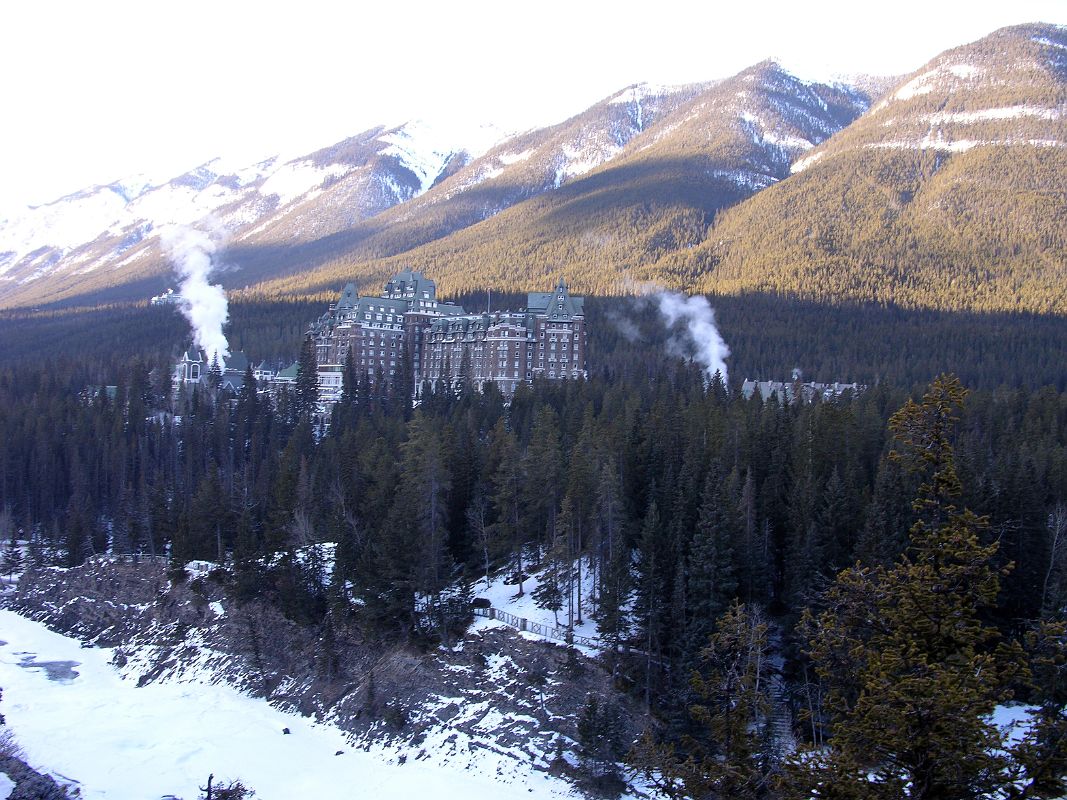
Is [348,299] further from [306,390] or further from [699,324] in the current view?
[699,324]

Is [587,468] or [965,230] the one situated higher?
[965,230]

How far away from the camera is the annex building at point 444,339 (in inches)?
4966

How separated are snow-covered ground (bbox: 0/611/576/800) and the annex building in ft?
204

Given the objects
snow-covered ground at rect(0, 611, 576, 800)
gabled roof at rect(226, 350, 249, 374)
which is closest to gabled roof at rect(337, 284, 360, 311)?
gabled roof at rect(226, 350, 249, 374)

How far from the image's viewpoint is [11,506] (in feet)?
314

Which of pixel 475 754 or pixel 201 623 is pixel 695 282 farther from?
pixel 475 754

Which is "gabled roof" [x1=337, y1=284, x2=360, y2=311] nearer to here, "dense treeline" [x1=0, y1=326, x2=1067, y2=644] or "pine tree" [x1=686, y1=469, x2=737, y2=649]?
"dense treeline" [x1=0, y1=326, x2=1067, y2=644]

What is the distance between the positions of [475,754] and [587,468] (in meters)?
18.0

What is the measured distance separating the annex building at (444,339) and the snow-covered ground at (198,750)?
6229 cm

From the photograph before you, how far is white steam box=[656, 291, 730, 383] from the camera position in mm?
147500

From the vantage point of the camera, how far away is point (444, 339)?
135m

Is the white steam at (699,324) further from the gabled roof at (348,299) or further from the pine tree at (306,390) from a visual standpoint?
the pine tree at (306,390)

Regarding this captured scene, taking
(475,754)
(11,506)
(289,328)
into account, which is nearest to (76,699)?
(475,754)

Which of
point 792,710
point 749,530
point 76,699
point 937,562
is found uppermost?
point 937,562
